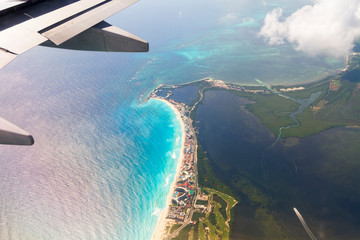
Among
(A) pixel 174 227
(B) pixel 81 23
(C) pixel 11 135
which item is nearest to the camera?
(C) pixel 11 135

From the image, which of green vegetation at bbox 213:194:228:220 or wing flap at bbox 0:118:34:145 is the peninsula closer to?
green vegetation at bbox 213:194:228:220

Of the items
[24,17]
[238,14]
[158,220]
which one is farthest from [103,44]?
[238,14]

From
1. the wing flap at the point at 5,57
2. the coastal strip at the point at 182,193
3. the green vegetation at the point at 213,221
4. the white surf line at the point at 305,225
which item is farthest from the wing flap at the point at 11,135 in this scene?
the white surf line at the point at 305,225

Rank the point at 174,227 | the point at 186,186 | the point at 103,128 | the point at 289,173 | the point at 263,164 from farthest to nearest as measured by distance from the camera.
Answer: the point at 103,128 → the point at 263,164 → the point at 289,173 → the point at 186,186 → the point at 174,227

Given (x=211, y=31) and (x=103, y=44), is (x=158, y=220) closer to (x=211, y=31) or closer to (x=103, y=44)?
(x=103, y=44)

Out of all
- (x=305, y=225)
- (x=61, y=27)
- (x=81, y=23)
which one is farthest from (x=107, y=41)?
(x=305, y=225)

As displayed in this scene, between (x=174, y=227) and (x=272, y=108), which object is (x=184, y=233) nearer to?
(x=174, y=227)
